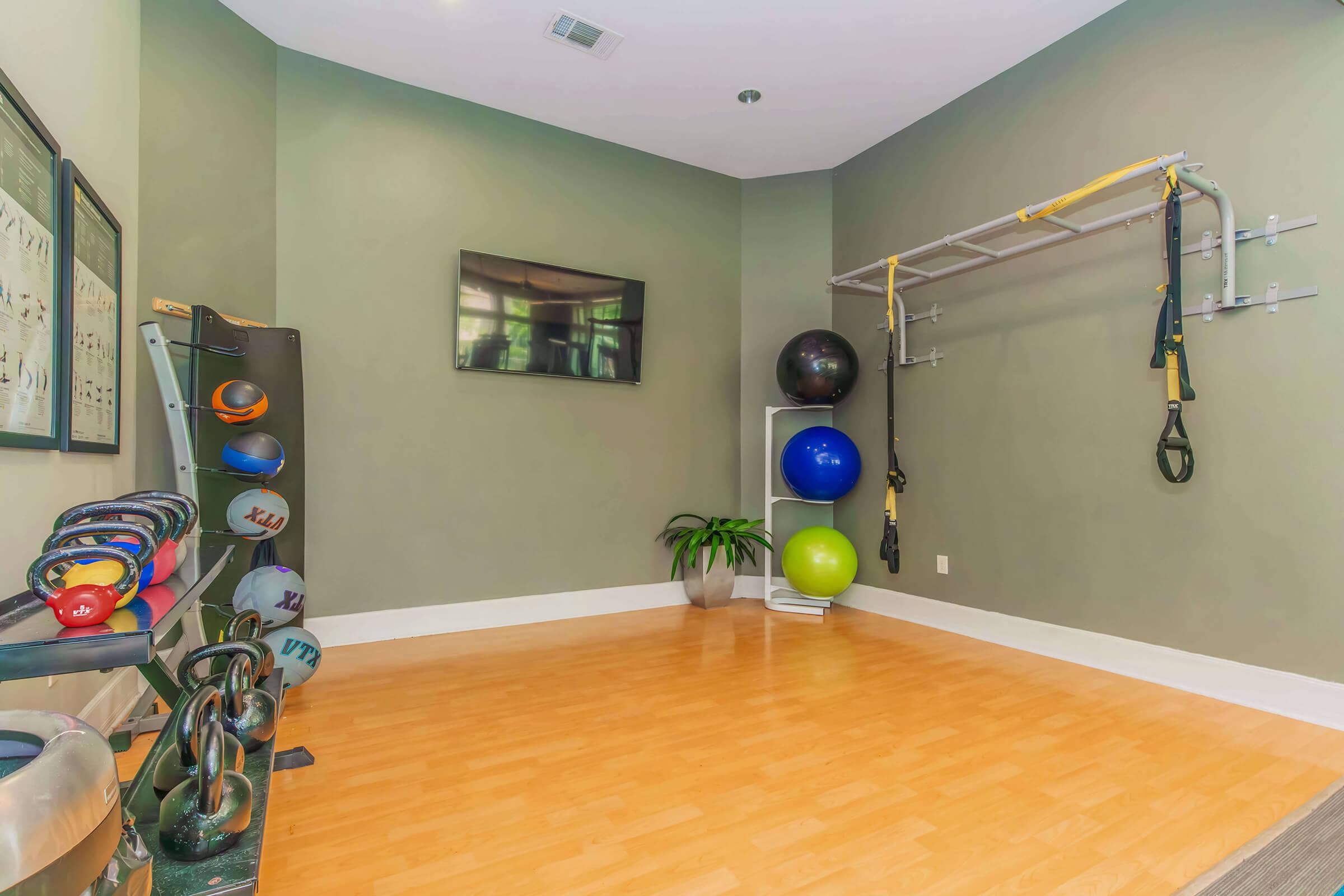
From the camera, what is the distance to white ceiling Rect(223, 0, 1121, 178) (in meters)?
3.29

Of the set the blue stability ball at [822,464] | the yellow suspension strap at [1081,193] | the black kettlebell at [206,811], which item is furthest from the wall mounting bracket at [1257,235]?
the black kettlebell at [206,811]

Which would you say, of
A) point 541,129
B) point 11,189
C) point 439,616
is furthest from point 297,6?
point 439,616

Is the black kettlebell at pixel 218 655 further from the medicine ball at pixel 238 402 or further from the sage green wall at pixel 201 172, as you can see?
the sage green wall at pixel 201 172

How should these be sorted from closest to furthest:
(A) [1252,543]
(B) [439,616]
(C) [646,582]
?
(A) [1252,543]
(B) [439,616]
(C) [646,582]

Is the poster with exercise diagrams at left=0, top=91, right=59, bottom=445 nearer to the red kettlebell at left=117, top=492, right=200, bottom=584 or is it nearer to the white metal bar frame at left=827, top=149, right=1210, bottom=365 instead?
the red kettlebell at left=117, top=492, right=200, bottom=584

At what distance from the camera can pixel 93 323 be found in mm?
2266

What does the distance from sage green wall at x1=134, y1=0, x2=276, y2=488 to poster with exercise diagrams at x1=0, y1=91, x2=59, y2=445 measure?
1073 mm

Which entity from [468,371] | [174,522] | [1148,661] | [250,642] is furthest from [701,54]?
[1148,661]

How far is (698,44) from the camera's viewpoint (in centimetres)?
354

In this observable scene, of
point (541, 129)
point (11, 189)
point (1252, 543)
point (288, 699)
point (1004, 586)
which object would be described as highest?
point (541, 129)

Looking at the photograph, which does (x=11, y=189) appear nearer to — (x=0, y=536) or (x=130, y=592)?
(x=0, y=536)

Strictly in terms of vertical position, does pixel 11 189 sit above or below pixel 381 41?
below

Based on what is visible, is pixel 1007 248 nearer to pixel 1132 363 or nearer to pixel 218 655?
pixel 1132 363

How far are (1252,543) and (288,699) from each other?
395 centimetres
